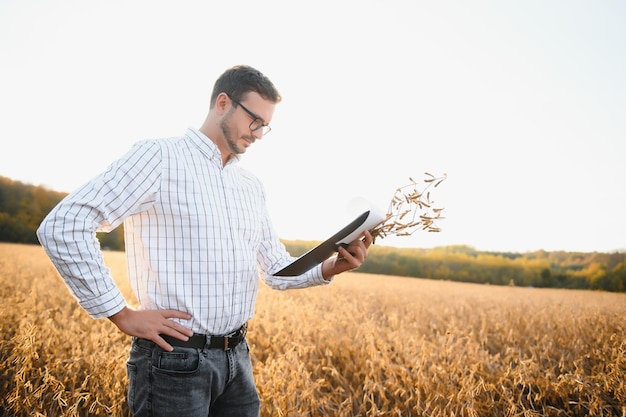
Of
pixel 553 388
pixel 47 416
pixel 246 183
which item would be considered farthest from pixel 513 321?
pixel 47 416

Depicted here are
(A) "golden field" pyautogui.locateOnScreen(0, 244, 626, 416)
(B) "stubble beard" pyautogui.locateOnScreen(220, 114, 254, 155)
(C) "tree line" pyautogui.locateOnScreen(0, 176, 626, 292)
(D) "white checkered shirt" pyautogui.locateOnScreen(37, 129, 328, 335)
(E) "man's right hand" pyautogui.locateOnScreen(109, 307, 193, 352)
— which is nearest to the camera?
(D) "white checkered shirt" pyautogui.locateOnScreen(37, 129, 328, 335)

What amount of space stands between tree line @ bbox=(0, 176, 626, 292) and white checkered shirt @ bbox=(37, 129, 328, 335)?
63.8 feet

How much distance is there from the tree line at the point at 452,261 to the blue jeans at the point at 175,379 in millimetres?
19468

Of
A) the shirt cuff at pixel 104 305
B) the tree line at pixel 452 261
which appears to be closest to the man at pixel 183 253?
the shirt cuff at pixel 104 305

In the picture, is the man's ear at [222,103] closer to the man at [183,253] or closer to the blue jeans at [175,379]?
the man at [183,253]

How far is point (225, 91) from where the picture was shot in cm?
197

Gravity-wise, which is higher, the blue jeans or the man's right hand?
the man's right hand

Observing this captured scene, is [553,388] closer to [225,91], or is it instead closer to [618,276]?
[225,91]

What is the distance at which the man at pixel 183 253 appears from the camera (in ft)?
4.89

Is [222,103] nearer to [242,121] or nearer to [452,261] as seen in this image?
[242,121]

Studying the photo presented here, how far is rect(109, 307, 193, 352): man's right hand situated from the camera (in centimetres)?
156

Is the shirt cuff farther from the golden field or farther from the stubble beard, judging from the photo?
the golden field

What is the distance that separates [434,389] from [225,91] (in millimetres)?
2974

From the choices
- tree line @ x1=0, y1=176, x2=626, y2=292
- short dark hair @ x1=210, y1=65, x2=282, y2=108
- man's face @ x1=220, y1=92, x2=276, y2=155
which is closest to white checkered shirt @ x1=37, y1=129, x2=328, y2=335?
man's face @ x1=220, y1=92, x2=276, y2=155
